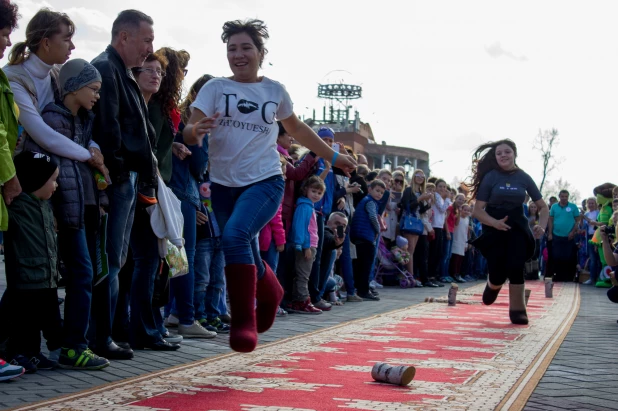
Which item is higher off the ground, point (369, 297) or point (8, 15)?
point (8, 15)

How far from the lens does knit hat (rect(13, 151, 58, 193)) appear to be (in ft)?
16.5

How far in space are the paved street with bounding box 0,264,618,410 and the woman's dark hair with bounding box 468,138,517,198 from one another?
1.94 m

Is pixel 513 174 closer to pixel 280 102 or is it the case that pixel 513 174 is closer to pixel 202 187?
pixel 202 187

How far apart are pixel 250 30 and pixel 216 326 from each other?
9.98 ft

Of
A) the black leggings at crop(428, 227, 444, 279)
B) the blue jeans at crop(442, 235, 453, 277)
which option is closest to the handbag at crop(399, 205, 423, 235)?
the black leggings at crop(428, 227, 444, 279)

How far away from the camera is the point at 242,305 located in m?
5.06

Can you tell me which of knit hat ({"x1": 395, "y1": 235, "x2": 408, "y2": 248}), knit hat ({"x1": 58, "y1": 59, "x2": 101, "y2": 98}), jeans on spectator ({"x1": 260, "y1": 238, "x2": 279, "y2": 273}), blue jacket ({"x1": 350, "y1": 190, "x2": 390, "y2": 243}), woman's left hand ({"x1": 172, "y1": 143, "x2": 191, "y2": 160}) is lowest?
jeans on spectator ({"x1": 260, "y1": 238, "x2": 279, "y2": 273})

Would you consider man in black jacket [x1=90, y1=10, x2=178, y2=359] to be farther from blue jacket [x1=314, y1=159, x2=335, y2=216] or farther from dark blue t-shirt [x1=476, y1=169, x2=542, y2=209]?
dark blue t-shirt [x1=476, y1=169, x2=542, y2=209]

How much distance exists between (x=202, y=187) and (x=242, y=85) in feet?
7.42

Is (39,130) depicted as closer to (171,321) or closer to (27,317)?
(27,317)

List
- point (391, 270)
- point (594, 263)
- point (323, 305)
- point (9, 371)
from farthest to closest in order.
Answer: point (594, 263)
point (391, 270)
point (323, 305)
point (9, 371)

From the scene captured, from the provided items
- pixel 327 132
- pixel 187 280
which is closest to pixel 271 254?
pixel 327 132

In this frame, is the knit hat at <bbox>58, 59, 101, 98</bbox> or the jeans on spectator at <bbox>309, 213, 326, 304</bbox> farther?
the jeans on spectator at <bbox>309, 213, 326, 304</bbox>

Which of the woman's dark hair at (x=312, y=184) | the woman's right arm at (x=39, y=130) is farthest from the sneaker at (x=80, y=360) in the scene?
the woman's dark hair at (x=312, y=184)
